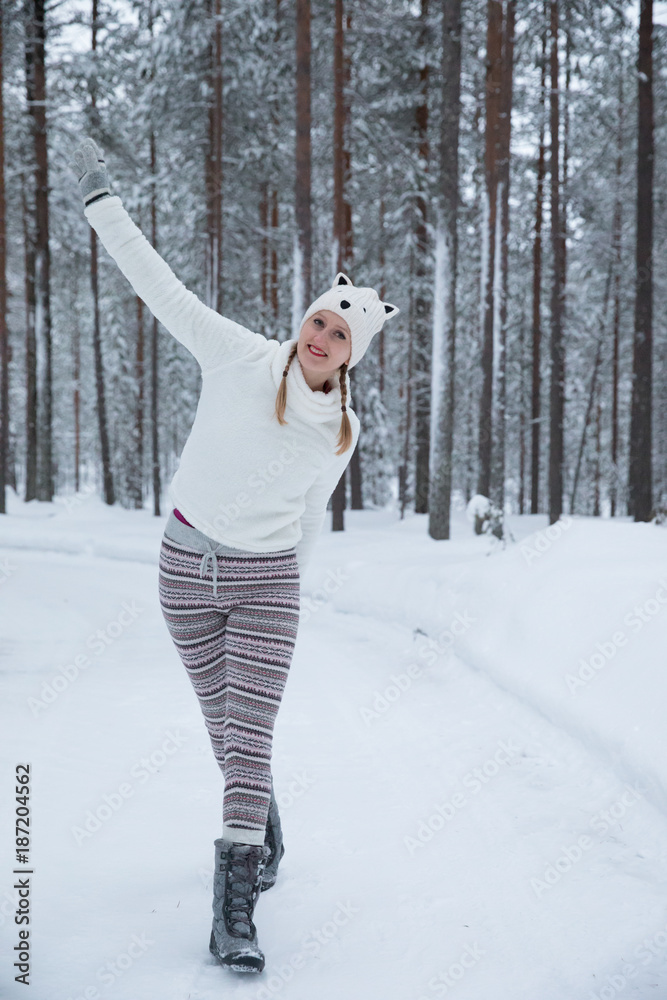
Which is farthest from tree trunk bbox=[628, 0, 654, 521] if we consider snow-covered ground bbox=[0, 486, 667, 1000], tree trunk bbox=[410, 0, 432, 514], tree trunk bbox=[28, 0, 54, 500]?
tree trunk bbox=[28, 0, 54, 500]

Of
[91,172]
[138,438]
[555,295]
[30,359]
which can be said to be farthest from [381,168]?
[91,172]

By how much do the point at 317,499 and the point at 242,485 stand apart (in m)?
0.39

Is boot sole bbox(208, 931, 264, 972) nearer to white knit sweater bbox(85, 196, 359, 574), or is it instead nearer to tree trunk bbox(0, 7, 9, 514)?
white knit sweater bbox(85, 196, 359, 574)

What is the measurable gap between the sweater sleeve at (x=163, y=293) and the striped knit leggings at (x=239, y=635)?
66 cm

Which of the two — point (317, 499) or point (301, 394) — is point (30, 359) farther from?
point (301, 394)

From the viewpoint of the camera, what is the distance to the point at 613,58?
16094mm

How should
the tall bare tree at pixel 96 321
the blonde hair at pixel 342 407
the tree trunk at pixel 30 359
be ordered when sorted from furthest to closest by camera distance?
the tree trunk at pixel 30 359 → the tall bare tree at pixel 96 321 → the blonde hair at pixel 342 407

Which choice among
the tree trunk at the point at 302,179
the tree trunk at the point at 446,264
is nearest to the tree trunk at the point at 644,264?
the tree trunk at the point at 446,264

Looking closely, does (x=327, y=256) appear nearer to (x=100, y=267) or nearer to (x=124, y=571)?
(x=100, y=267)

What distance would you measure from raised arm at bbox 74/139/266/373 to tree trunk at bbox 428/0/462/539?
36.0 ft

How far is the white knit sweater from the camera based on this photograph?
8.62 ft

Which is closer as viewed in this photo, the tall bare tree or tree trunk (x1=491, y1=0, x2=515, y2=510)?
tree trunk (x1=491, y1=0, x2=515, y2=510)

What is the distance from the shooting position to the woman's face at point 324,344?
2650 millimetres

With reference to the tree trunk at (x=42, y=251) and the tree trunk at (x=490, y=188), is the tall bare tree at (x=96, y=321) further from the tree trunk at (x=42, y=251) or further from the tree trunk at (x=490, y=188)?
the tree trunk at (x=490, y=188)
